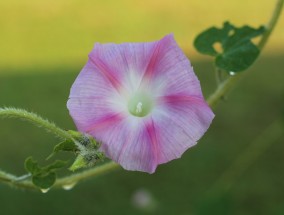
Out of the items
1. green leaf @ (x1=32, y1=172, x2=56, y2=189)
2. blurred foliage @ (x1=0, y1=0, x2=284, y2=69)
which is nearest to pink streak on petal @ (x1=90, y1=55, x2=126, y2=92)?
green leaf @ (x1=32, y1=172, x2=56, y2=189)

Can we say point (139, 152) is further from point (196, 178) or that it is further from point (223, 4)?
point (223, 4)

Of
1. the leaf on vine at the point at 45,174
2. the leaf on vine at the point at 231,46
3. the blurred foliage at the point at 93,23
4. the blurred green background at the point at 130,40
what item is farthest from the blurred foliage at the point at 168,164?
the leaf on vine at the point at 45,174

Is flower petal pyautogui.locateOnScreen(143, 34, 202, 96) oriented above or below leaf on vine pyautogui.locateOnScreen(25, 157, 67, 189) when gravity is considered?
above

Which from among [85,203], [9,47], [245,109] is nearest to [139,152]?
[85,203]

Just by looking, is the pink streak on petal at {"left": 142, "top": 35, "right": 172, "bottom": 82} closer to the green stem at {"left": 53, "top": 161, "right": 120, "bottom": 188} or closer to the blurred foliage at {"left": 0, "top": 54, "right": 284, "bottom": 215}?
the green stem at {"left": 53, "top": 161, "right": 120, "bottom": 188}

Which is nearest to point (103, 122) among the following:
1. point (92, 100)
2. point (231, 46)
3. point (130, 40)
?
point (92, 100)

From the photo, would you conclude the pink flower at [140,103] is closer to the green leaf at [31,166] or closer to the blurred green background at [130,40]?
the green leaf at [31,166]
